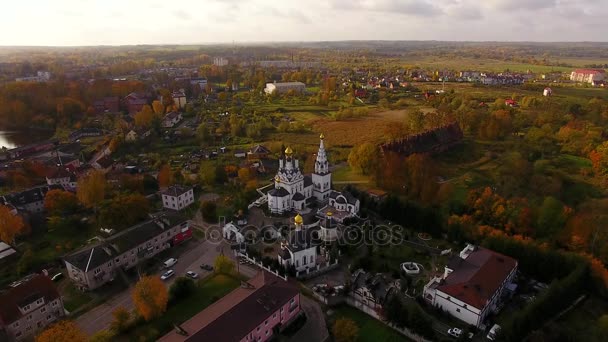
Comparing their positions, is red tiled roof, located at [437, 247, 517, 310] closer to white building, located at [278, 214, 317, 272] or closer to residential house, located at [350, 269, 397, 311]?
residential house, located at [350, 269, 397, 311]

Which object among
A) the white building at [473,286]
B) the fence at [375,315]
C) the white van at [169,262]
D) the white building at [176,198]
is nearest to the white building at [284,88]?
the white building at [176,198]

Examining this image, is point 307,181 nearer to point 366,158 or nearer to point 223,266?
point 366,158

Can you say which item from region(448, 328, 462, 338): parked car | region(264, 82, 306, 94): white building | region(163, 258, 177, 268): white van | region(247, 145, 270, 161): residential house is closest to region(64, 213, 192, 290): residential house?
region(163, 258, 177, 268): white van

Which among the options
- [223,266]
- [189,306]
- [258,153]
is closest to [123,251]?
[189,306]

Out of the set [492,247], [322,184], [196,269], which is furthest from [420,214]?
[196,269]

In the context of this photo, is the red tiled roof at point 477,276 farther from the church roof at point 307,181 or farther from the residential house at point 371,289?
the church roof at point 307,181

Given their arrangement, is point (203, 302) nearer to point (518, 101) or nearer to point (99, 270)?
point (99, 270)
